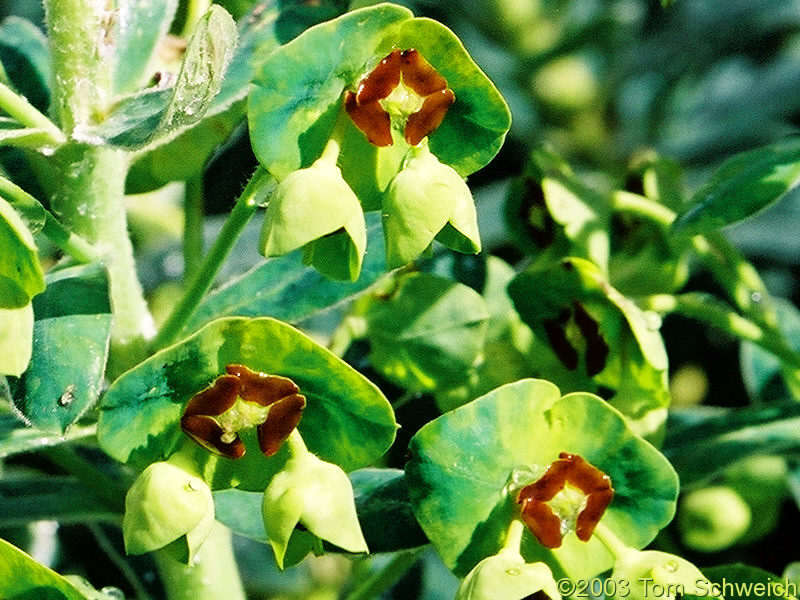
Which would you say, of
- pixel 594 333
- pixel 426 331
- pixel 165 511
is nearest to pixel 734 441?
pixel 594 333

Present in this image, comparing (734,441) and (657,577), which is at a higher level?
(657,577)

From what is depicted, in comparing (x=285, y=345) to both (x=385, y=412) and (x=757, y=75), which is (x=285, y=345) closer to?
(x=385, y=412)

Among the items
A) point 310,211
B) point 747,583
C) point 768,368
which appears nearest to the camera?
point 310,211

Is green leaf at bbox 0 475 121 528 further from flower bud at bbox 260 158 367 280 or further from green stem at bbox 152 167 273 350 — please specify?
flower bud at bbox 260 158 367 280

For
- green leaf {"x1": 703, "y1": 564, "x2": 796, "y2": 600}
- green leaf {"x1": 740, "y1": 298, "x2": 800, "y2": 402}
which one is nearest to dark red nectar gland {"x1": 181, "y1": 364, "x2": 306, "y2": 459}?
green leaf {"x1": 703, "y1": 564, "x2": 796, "y2": 600}

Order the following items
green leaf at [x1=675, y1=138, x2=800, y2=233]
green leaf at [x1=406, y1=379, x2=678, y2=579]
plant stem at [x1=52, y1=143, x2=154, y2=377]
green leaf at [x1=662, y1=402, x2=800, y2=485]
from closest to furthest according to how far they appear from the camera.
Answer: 1. green leaf at [x1=406, y1=379, x2=678, y2=579]
2. plant stem at [x1=52, y1=143, x2=154, y2=377]
3. green leaf at [x1=675, y1=138, x2=800, y2=233]
4. green leaf at [x1=662, y1=402, x2=800, y2=485]

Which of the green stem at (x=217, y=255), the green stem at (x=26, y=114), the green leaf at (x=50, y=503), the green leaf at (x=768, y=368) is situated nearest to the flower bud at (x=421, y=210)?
the green stem at (x=217, y=255)

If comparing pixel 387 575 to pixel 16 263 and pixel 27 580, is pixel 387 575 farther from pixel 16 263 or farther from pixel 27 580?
pixel 16 263
